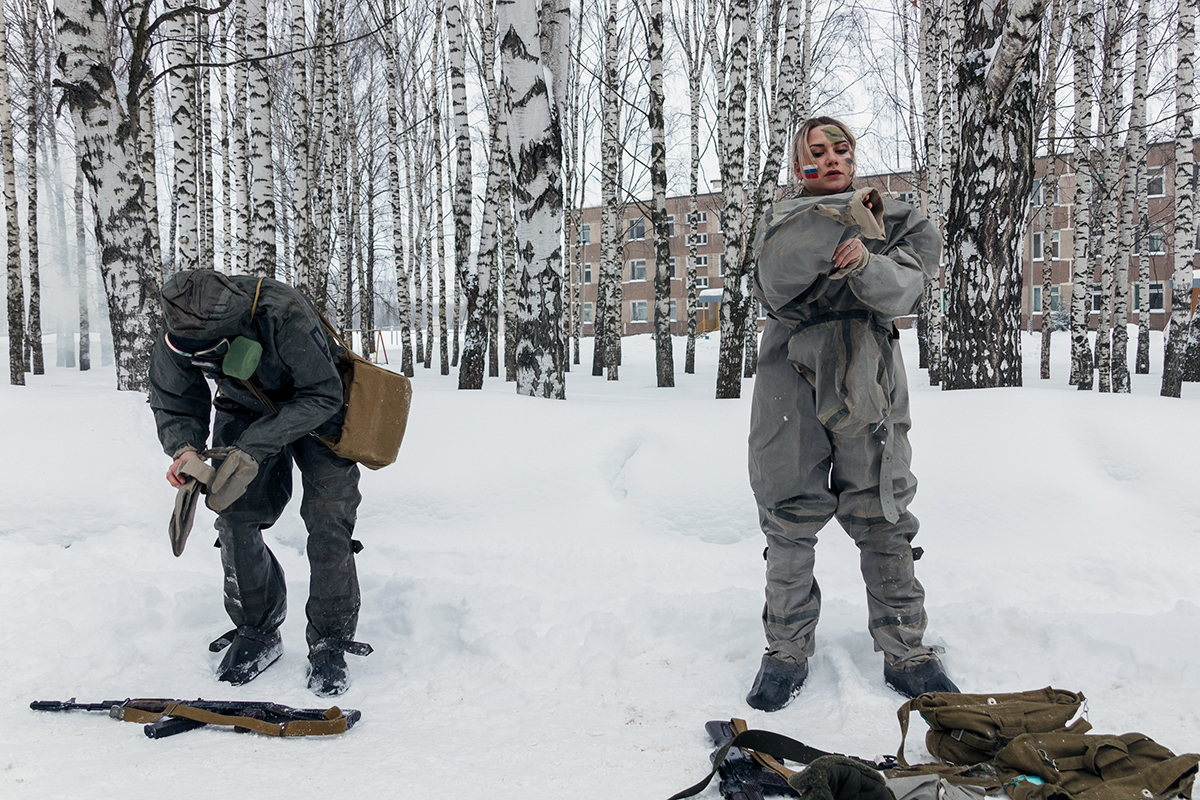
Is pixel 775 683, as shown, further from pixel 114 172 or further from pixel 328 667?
pixel 114 172

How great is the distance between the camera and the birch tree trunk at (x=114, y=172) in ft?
17.9

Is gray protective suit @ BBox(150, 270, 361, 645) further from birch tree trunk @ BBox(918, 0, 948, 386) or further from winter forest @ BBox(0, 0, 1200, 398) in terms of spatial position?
birch tree trunk @ BBox(918, 0, 948, 386)

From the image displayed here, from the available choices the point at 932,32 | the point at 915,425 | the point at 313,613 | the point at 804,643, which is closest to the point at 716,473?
the point at 915,425

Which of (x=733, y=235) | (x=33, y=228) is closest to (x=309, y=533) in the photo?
(x=733, y=235)

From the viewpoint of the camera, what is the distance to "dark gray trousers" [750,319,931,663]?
223 cm

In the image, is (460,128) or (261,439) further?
(460,128)

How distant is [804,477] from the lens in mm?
2221

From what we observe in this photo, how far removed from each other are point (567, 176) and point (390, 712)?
15.4 meters

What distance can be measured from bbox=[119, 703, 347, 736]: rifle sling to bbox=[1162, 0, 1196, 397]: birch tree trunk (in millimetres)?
10348

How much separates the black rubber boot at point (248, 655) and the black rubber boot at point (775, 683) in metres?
1.69

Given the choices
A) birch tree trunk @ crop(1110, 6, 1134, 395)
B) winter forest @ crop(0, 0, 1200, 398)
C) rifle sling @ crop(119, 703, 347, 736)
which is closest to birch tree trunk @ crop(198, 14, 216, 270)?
winter forest @ crop(0, 0, 1200, 398)

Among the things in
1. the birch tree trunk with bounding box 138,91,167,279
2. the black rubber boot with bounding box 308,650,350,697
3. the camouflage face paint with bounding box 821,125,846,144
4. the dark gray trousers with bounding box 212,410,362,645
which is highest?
the birch tree trunk with bounding box 138,91,167,279

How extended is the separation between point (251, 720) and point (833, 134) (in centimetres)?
249

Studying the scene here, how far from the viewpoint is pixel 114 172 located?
5594 mm
